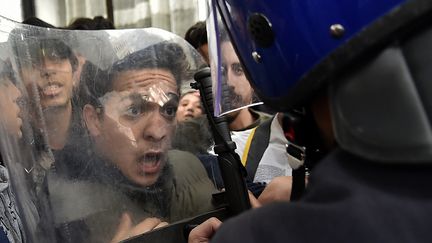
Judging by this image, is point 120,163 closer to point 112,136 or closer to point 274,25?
point 112,136

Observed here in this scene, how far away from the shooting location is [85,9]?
11.5ft

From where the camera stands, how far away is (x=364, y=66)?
2.04 feet

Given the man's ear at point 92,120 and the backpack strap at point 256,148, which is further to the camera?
the backpack strap at point 256,148

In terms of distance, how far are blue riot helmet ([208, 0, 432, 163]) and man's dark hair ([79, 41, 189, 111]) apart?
433mm

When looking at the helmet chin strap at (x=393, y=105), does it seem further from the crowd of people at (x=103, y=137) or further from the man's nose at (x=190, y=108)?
the man's nose at (x=190, y=108)

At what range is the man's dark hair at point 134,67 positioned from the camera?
1.06 metres

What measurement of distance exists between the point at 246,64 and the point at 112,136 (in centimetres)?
36

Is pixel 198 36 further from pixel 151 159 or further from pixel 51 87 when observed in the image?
pixel 51 87

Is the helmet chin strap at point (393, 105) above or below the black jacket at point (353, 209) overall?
above

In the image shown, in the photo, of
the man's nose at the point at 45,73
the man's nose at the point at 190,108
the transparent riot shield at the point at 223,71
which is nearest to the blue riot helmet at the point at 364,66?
the transparent riot shield at the point at 223,71

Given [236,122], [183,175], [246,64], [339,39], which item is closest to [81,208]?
[183,175]

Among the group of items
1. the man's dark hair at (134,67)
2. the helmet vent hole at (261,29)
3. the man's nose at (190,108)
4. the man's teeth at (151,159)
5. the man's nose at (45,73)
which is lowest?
the man's teeth at (151,159)

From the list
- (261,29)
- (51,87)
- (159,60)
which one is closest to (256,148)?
(159,60)

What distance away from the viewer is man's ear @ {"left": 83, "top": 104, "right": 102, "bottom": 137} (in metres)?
1.05
